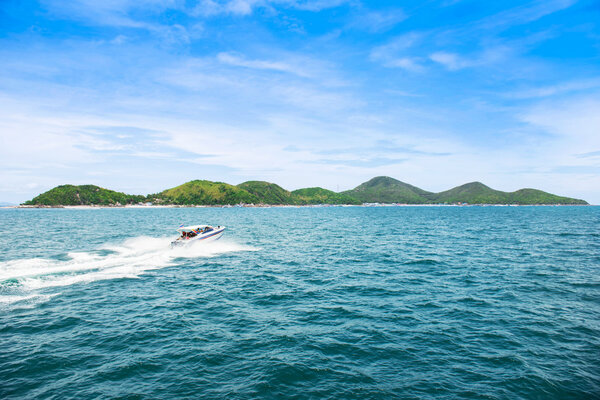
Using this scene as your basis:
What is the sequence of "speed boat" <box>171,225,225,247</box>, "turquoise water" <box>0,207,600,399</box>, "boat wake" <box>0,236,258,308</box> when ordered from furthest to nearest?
1. "speed boat" <box>171,225,225,247</box>
2. "boat wake" <box>0,236,258,308</box>
3. "turquoise water" <box>0,207,600,399</box>

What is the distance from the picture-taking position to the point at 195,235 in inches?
1841

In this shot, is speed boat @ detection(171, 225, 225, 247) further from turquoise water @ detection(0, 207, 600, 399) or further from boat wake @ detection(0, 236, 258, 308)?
turquoise water @ detection(0, 207, 600, 399)

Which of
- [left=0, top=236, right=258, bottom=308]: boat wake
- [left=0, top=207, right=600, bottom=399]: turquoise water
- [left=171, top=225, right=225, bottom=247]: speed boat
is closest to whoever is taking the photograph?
[left=0, top=207, right=600, bottom=399]: turquoise water

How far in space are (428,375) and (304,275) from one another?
1811 cm

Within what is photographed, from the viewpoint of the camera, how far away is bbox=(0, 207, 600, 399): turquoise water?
39.3ft

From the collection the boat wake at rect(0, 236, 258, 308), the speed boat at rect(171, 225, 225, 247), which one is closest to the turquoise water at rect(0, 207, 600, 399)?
the boat wake at rect(0, 236, 258, 308)

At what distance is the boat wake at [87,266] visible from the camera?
23688 mm

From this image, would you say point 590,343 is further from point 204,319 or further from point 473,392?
point 204,319

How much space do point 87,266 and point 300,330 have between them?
28.4 meters

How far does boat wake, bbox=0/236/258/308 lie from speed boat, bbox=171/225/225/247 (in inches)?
34.2

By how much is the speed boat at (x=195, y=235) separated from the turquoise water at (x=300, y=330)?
32.8 feet

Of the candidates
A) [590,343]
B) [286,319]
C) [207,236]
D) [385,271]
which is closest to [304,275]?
[385,271]

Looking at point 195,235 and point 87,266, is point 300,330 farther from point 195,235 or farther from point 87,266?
point 195,235

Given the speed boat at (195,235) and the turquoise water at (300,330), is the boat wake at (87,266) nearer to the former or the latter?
the turquoise water at (300,330)
